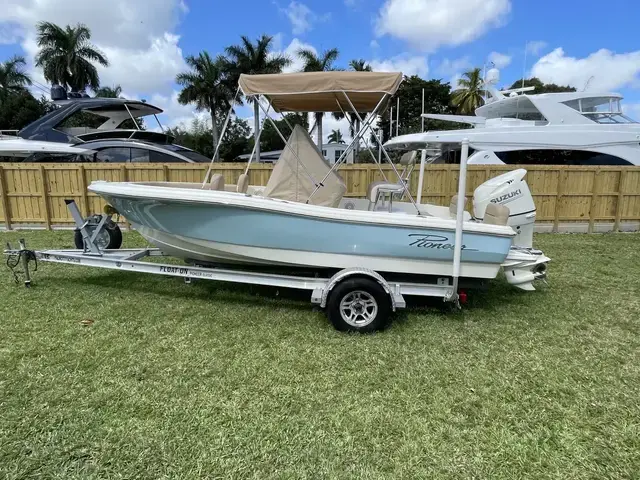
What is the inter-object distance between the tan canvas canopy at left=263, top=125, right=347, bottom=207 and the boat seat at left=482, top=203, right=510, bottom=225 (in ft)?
4.65

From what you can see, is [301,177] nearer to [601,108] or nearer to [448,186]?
[448,186]

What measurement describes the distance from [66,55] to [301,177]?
2972cm

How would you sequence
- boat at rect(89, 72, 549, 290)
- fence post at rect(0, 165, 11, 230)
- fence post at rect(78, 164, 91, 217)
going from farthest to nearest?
fence post at rect(78, 164, 91, 217) → fence post at rect(0, 165, 11, 230) → boat at rect(89, 72, 549, 290)

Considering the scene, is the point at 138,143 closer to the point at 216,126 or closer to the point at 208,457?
the point at 208,457

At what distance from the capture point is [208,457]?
78.7 inches

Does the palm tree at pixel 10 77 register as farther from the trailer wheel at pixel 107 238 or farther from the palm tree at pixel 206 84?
the trailer wheel at pixel 107 238

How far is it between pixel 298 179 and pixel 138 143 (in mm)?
7665

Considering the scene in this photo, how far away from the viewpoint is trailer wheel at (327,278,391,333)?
3371mm

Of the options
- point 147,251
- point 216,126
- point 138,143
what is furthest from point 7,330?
point 216,126

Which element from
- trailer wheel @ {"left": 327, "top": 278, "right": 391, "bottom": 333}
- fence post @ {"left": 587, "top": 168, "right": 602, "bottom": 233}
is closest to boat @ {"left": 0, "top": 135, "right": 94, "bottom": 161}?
trailer wheel @ {"left": 327, "top": 278, "right": 391, "bottom": 333}

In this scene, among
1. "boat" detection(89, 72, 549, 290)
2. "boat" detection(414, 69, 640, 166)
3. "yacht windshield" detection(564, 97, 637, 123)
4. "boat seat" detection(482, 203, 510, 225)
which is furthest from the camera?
"yacht windshield" detection(564, 97, 637, 123)

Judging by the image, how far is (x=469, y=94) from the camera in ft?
112

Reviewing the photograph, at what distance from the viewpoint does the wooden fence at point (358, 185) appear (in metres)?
8.43

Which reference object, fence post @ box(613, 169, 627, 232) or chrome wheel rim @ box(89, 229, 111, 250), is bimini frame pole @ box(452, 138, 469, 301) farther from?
fence post @ box(613, 169, 627, 232)
